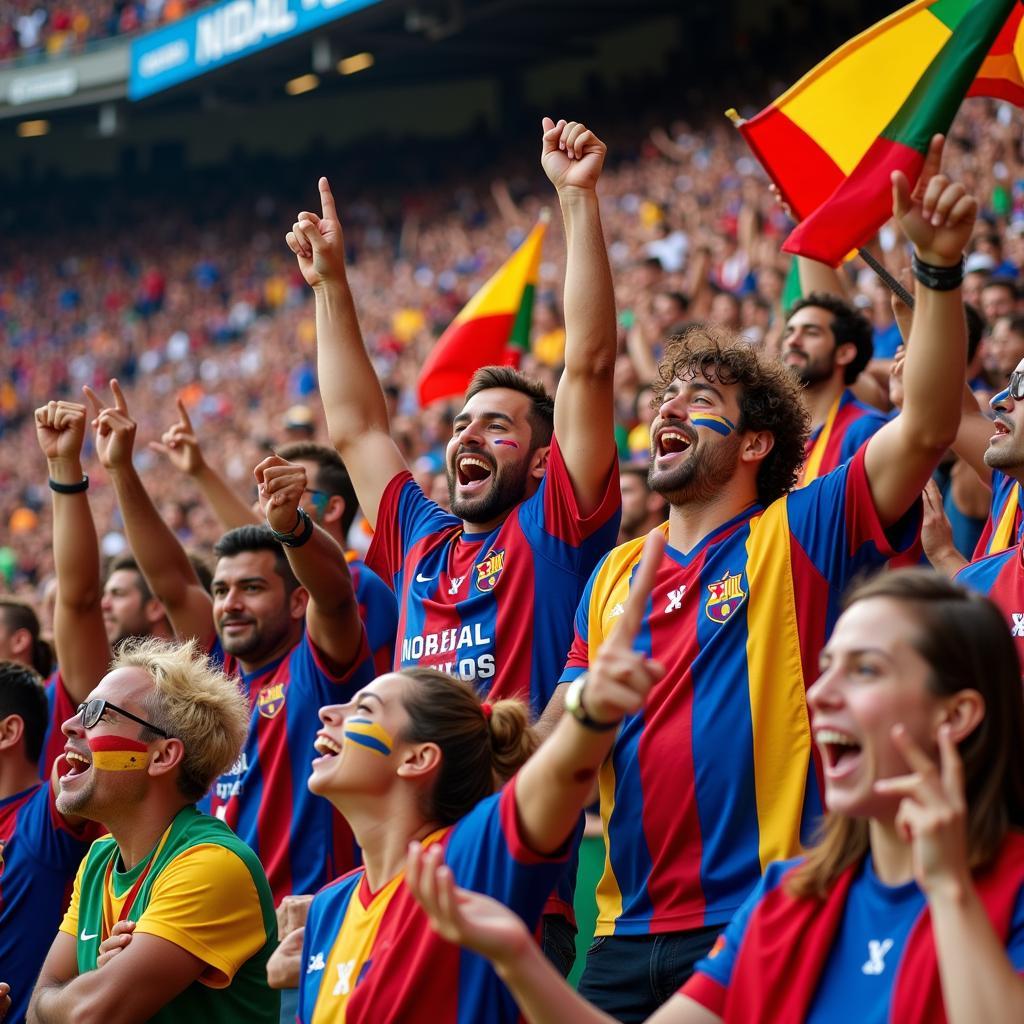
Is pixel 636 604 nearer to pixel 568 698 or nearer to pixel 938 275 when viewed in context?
pixel 568 698

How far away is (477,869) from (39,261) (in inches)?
1071

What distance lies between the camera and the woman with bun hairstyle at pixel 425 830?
2770 millimetres

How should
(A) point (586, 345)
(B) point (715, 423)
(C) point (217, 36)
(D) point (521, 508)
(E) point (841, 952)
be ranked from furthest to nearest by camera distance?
(C) point (217, 36), (D) point (521, 508), (A) point (586, 345), (B) point (715, 423), (E) point (841, 952)

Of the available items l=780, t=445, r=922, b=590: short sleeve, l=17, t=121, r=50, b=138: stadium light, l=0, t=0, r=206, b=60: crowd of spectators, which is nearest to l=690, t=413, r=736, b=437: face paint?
l=780, t=445, r=922, b=590: short sleeve

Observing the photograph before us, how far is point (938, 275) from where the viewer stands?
9.65 feet

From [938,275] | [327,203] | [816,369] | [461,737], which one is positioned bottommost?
[461,737]

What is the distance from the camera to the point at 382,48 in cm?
2306

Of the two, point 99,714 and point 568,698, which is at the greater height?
point 99,714

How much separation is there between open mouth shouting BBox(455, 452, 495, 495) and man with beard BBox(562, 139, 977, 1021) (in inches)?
28.2

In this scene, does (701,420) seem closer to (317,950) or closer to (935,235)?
(935,235)

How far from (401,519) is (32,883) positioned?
1576 mm

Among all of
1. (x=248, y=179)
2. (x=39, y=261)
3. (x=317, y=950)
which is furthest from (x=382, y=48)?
(x=317, y=950)

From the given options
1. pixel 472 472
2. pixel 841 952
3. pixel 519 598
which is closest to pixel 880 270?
pixel 472 472

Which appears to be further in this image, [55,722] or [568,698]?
[55,722]
